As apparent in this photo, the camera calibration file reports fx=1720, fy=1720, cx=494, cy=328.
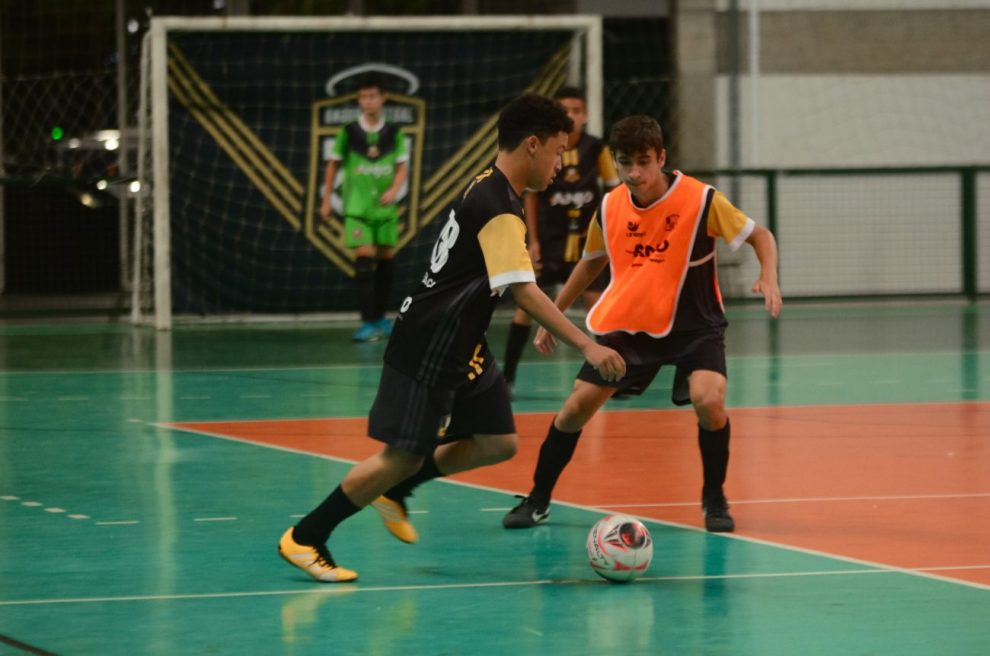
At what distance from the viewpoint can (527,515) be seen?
22.9 feet

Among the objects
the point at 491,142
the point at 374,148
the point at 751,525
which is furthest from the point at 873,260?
the point at 751,525

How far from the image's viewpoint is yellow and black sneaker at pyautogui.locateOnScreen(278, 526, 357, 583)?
5.89 metres

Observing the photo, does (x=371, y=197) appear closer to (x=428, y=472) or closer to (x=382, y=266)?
(x=382, y=266)

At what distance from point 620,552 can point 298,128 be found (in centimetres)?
1250

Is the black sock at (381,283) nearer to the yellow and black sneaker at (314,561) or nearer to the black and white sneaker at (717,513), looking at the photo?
the black and white sneaker at (717,513)

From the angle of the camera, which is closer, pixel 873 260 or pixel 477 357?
pixel 477 357

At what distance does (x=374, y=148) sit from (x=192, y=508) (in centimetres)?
860

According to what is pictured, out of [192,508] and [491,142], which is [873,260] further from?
[192,508]

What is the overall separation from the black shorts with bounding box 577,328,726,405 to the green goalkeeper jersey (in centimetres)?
879

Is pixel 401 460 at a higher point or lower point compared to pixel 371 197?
lower

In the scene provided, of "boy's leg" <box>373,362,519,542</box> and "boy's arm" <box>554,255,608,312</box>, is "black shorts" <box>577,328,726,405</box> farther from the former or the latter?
"boy's leg" <box>373,362,519,542</box>

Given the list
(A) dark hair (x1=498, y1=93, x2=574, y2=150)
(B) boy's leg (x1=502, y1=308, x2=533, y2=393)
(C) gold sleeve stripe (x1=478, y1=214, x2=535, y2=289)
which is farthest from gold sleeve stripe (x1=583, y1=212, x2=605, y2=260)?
(B) boy's leg (x1=502, y1=308, x2=533, y2=393)

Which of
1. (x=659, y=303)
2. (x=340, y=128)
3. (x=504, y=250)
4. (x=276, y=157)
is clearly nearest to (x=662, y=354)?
(x=659, y=303)

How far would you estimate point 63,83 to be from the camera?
79.5ft
